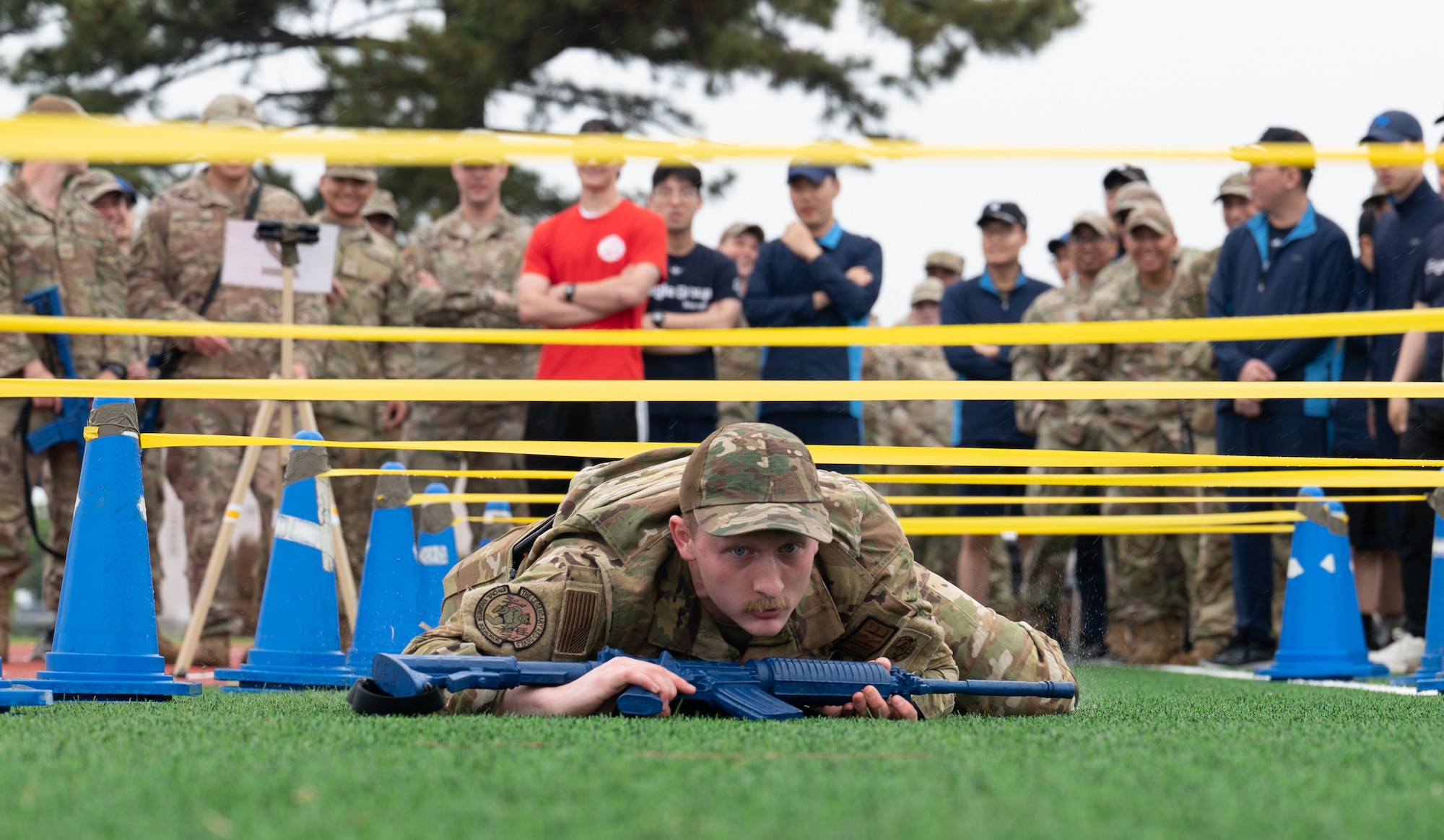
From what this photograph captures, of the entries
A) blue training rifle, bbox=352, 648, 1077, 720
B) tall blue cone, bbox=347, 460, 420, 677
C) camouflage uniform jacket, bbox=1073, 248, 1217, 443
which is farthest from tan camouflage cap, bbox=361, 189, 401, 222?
blue training rifle, bbox=352, 648, 1077, 720

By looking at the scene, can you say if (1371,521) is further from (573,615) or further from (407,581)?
(573,615)

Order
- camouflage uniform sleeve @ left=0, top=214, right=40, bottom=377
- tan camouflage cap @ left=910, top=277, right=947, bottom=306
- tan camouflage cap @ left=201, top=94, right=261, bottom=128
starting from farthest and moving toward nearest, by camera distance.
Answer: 1. tan camouflage cap @ left=910, top=277, right=947, bottom=306
2. tan camouflage cap @ left=201, top=94, right=261, bottom=128
3. camouflage uniform sleeve @ left=0, top=214, right=40, bottom=377

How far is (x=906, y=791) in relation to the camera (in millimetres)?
2119

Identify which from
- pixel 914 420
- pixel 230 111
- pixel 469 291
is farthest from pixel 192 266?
pixel 914 420

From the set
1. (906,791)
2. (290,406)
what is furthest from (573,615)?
(290,406)

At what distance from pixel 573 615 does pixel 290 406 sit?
12.0 feet

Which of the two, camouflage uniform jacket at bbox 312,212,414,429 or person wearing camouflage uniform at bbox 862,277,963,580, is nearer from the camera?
camouflage uniform jacket at bbox 312,212,414,429

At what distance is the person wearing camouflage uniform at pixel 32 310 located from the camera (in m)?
6.70

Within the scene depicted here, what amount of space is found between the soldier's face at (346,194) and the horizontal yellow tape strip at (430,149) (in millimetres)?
4490

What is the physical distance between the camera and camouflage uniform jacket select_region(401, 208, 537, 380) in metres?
7.85

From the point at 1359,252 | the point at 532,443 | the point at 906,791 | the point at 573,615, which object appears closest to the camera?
the point at 906,791

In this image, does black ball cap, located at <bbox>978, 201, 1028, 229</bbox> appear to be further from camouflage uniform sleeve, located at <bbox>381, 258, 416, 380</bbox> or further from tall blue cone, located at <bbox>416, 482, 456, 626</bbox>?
tall blue cone, located at <bbox>416, 482, 456, 626</bbox>

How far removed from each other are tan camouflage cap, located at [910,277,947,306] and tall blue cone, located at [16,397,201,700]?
28.7 feet

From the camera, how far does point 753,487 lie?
130 inches
